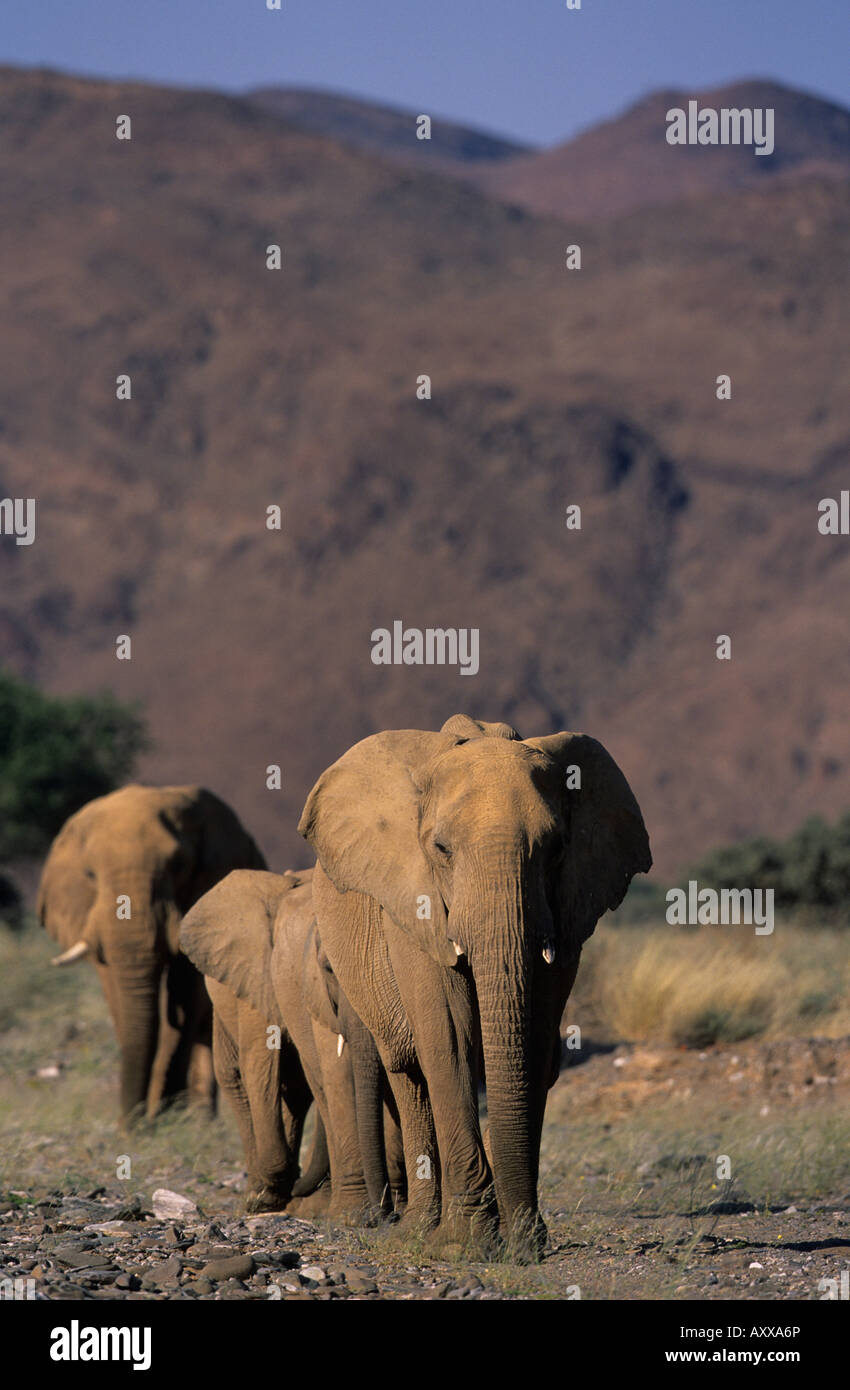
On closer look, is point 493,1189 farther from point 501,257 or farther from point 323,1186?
point 501,257

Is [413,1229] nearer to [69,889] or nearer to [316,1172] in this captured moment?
[316,1172]

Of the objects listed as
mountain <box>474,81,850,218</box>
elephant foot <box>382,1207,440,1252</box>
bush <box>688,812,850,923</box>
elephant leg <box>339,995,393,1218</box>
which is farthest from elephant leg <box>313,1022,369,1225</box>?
mountain <box>474,81,850,218</box>

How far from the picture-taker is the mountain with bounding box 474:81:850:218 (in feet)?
544

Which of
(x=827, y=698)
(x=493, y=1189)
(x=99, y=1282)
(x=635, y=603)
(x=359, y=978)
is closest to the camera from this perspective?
(x=99, y=1282)

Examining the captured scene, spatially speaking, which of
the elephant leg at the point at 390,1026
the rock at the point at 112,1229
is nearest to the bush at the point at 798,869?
the elephant leg at the point at 390,1026

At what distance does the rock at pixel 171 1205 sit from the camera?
9.50 meters

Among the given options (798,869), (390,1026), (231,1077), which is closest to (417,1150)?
(390,1026)

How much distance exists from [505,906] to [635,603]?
7621cm

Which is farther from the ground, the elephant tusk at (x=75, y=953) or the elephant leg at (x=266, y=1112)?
the elephant tusk at (x=75, y=953)

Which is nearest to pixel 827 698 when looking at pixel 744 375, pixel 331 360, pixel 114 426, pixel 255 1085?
pixel 744 375

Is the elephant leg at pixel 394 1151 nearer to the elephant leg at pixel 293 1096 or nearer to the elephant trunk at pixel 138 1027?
the elephant leg at pixel 293 1096

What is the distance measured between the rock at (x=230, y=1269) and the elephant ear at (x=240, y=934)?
300 centimetres

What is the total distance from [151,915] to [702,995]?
577cm

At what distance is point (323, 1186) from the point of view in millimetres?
Answer: 9930
